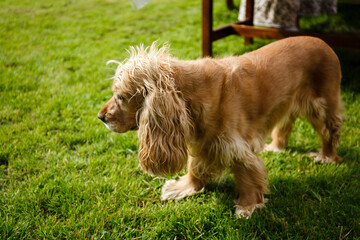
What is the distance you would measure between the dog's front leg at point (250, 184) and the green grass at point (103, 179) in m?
0.08

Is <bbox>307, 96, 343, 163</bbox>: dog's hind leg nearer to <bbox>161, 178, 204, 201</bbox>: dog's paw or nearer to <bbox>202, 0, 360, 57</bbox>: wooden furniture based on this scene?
<bbox>161, 178, 204, 201</bbox>: dog's paw

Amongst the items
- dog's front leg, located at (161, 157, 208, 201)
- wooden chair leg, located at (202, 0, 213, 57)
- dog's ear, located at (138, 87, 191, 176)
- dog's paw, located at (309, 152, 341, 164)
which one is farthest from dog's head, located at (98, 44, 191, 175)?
wooden chair leg, located at (202, 0, 213, 57)

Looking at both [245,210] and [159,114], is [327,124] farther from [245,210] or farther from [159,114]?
[159,114]

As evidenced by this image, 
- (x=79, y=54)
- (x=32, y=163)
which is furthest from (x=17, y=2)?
(x=32, y=163)

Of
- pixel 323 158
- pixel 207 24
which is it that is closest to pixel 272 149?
pixel 323 158

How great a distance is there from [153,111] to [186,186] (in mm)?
969

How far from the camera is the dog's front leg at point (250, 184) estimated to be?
2422 millimetres

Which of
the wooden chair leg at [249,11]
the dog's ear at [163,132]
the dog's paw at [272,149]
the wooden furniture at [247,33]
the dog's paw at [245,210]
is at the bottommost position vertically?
the dog's paw at [245,210]

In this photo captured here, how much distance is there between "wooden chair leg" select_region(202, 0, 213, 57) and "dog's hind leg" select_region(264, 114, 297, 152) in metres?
1.87

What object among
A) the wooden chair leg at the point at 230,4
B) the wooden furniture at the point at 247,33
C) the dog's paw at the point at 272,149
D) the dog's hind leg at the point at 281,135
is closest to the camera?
the dog's hind leg at the point at 281,135

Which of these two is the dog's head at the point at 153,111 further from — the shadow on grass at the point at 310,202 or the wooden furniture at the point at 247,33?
the wooden furniture at the point at 247,33

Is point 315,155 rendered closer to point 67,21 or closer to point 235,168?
point 235,168

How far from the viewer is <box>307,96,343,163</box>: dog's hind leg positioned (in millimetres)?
2828

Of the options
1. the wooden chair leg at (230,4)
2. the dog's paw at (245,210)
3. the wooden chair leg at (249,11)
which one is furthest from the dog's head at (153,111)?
the wooden chair leg at (230,4)
